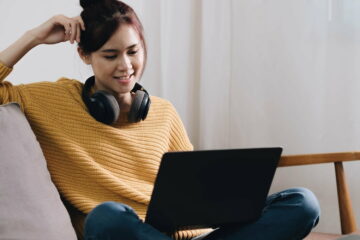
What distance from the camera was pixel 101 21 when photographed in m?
1.51

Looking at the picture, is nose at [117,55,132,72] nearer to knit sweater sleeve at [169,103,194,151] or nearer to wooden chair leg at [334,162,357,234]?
knit sweater sleeve at [169,103,194,151]

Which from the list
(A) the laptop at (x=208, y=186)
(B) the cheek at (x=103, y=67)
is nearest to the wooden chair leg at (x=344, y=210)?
(A) the laptop at (x=208, y=186)

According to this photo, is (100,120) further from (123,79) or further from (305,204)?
(305,204)

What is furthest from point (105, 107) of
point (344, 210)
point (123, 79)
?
point (344, 210)

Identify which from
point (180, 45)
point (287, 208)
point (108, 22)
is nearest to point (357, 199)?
point (287, 208)

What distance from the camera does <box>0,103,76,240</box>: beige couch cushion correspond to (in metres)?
1.19

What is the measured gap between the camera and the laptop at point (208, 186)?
3.79 ft

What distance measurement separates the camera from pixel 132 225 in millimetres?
1209

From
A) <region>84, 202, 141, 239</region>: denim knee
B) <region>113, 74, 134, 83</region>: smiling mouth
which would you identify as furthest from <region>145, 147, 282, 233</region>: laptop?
<region>113, 74, 134, 83</region>: smiling mouth

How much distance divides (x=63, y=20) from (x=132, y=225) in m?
0.62

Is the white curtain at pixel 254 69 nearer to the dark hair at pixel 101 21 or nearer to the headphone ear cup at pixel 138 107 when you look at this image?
the dark hair at pixel 101 21

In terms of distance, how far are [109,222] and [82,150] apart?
1.00 ft

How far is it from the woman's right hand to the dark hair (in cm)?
3

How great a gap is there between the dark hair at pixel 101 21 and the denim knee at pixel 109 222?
50 centimetres
